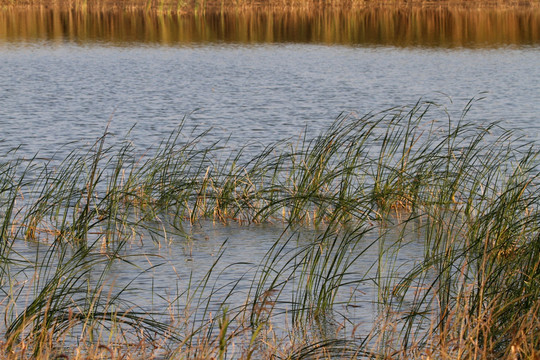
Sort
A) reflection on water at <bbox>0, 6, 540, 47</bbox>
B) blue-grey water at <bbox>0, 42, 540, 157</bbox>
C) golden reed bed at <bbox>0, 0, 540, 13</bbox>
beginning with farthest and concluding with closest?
golden reed bed at <bbox>0, 0, 540, 13</bbox> → reflection on water at <bbox>0, 6, 540, 47</bbox> → blue-grey water at <bbox>0, 42, 540, 157</bbox>

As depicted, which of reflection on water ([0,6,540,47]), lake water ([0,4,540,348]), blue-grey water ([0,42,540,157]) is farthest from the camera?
reflection on water ([0,6,540,47])

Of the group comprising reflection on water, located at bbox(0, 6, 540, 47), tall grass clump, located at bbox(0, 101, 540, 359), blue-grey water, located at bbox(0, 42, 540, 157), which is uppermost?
reflection on water, located at bbox(0, 6, 540, 47)

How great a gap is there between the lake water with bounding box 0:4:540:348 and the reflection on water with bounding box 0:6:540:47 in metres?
0.08

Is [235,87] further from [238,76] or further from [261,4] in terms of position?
[261,4]

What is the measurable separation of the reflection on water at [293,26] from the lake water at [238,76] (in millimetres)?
77

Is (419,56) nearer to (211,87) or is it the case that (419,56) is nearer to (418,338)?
(211,87)

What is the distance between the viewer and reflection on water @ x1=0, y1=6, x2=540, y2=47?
29672mm

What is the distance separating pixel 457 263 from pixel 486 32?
1019 inches

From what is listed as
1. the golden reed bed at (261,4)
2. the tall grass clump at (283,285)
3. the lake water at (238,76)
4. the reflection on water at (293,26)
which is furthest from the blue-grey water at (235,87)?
the golden reed bed at (261,4)

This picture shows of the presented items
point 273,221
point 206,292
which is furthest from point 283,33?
point 206,292

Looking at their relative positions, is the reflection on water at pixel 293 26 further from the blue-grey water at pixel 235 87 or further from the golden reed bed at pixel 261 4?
the blue-grey water at pixel 235 87

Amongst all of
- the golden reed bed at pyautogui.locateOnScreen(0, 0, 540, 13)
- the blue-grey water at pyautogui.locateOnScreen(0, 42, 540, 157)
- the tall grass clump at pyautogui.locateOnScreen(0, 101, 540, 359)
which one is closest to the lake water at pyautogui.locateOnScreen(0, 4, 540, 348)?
the blue-grey water at pyautogui.locateOnScreen(0, 42, 540, 157)

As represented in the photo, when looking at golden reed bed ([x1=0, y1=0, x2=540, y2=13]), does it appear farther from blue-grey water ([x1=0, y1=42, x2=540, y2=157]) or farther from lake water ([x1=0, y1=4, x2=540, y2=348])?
blue-grey water ([x1=0, y1=42, x2=540, y2=157])

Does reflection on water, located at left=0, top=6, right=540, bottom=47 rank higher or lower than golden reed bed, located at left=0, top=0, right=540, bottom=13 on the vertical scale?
lower
